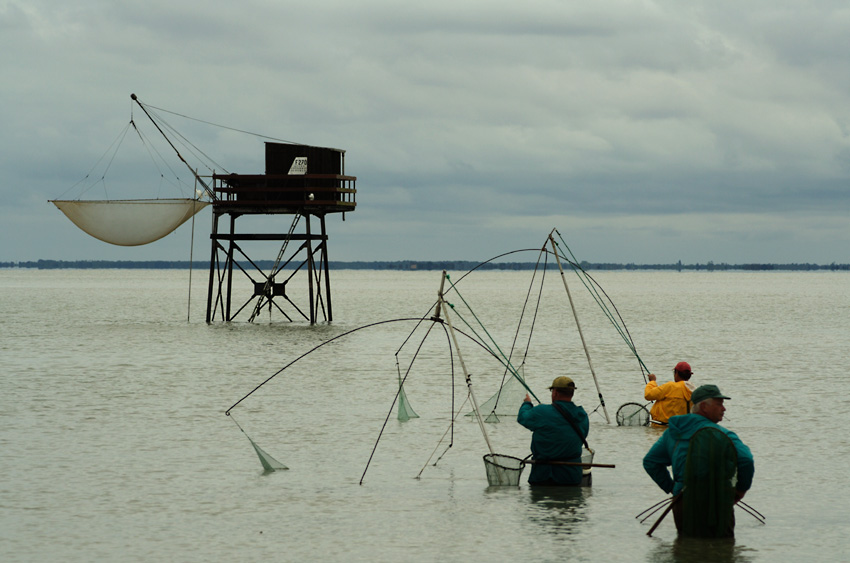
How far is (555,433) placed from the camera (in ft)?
43.6

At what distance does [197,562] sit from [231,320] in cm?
4698

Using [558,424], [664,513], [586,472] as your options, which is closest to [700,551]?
[664,513]

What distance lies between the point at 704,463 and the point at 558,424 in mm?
3127

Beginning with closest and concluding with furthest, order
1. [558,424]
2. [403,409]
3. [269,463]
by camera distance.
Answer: [558,424]
[269,463]
[403,409]

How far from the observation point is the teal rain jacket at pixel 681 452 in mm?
10312

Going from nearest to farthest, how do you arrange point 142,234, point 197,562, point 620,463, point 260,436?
point 197,562 < point 620,463 < point 260,436 < point 142,234

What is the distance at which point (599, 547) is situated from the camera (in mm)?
11477

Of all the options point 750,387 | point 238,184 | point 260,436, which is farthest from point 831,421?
point 238,184

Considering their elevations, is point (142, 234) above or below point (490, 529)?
above

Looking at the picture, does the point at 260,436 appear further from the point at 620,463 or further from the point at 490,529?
the point at 490,529

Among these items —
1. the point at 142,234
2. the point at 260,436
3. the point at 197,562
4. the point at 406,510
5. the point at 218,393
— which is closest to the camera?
the point at 197,562

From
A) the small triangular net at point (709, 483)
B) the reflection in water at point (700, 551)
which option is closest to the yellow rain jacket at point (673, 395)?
the reflection in water at point (700, 551)

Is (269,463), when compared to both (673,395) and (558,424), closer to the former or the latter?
(558,424)

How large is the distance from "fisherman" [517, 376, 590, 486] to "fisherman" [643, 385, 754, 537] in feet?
7.69
